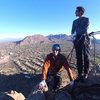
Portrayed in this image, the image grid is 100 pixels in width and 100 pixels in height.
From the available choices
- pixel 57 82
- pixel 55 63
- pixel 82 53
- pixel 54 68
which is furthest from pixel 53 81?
pixel 82 53

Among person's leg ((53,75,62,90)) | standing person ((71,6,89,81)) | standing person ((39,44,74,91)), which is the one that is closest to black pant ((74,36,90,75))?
standing person ((71,6,89,81))

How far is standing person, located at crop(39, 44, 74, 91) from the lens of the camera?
9.22 m

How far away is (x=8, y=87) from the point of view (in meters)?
48.9

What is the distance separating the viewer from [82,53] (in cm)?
991

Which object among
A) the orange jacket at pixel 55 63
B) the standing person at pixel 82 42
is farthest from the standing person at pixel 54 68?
the standing person at pixel 82 42

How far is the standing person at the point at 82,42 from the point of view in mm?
9836

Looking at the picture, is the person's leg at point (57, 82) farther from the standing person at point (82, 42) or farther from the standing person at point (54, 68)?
the standing person at point (82, 42)

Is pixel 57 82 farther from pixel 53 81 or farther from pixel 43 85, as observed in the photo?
pixel 43 85

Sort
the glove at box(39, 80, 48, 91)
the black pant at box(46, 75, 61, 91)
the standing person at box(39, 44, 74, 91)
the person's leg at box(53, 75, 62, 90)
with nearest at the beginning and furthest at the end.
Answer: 1. the glove at box(39, 80, 48, 91)
2. the standing person at box(39, 44, 74, 91)
3. the black pant at box(46, 75, 61, 91)
4. the person's leg at box(53, 75, 62, 90)

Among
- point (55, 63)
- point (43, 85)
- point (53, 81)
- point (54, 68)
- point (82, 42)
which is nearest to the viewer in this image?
point (43, 85)

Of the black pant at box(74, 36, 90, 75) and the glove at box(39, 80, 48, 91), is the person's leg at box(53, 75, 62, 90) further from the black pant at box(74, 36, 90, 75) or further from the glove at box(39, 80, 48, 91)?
the black pant at box(74, 36, 90, 75)

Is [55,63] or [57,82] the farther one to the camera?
[57,82]

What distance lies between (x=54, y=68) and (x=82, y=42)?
4.93 ft

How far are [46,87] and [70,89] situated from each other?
0.94 meters
